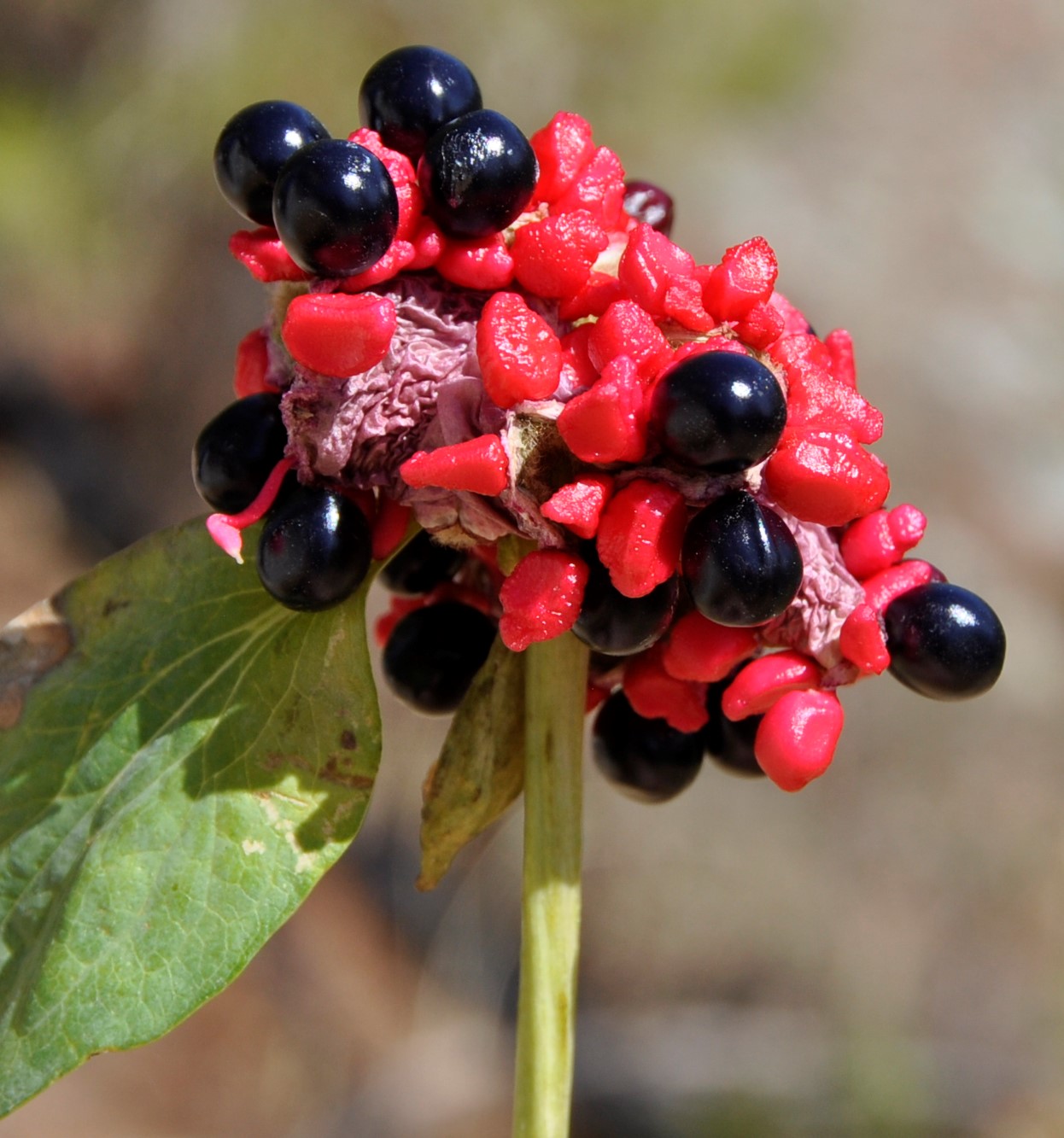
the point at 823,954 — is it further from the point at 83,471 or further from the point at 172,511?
the point at 83,471

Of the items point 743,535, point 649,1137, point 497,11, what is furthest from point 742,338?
point 497,11

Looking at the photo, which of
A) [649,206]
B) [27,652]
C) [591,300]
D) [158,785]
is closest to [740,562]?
[591,300]

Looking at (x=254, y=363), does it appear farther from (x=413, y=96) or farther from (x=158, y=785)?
(x=158, y=785)

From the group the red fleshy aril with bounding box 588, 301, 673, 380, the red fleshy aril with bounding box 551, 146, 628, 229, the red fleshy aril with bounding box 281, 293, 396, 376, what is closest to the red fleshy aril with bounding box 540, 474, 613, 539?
the red fleshy aril with bounding box 588, 301, 673, 380

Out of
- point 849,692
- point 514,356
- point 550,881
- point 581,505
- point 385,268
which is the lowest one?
point 550,881

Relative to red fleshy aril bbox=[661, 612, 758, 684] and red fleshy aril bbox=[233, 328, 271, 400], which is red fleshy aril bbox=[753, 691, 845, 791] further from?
red fleshy aril bbox=[233, 328, 271, 400]

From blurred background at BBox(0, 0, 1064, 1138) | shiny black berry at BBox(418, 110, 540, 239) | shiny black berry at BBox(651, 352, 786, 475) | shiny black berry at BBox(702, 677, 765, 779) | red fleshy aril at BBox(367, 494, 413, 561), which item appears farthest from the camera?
blurred background at BBox(0, 0, 1064, 1138)
